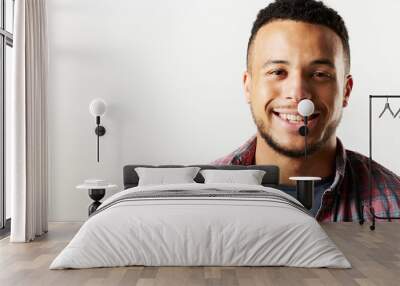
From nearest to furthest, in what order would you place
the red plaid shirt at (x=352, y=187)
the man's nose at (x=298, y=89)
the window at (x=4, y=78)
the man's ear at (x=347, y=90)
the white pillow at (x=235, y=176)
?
the window at (x=4, y=78), the white pillow at (x=235, y=176), the man's nose at (x=298, y=89), the red plaid shirt at (x=352, y=187), the man's ear at (x=347, y=90)

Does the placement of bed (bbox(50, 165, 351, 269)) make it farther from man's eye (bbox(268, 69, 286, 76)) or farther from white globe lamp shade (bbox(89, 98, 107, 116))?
man's eye (bbox(268, 69, 286, 76))

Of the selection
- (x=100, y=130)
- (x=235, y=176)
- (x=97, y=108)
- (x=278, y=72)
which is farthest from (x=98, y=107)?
(x=278, y=72)

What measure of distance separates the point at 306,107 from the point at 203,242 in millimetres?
3009

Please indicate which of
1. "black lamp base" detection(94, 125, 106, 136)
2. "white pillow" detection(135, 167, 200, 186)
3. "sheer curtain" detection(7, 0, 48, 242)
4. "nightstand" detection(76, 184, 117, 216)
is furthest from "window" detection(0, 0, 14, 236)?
"white pillow" detection(135, 167, 200, 186)

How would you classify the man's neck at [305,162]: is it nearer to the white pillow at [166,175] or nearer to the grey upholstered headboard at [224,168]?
the grey upholstered headboard at [224,168]

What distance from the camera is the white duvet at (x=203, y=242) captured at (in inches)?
177

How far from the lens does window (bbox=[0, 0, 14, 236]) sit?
652cm

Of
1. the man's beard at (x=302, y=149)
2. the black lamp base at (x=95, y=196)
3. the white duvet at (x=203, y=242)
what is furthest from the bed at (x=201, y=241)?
the man's beard at (x=302, y=149)

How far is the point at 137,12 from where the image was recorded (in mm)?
7492

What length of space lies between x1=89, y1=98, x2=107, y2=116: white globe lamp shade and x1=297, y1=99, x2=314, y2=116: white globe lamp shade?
2435mm

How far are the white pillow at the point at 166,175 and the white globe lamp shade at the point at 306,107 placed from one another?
1476 millimetres

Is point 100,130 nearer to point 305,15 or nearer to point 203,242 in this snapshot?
point 305,15

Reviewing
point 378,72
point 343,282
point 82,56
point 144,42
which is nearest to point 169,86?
point 144,42

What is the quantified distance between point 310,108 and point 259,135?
2.54 feet
